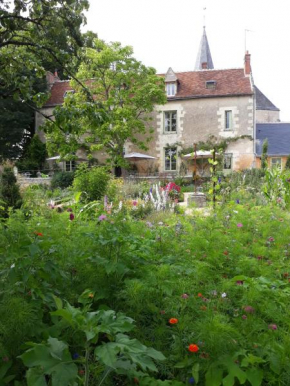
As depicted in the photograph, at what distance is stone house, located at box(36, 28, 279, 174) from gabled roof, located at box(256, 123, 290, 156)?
3999 millimetres

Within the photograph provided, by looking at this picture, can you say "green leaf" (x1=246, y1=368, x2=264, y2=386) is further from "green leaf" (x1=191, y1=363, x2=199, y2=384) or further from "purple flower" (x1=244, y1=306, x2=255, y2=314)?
"purple flower" (x1=244, y1=306, x2=255, y2=314)

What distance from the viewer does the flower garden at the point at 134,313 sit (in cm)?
153

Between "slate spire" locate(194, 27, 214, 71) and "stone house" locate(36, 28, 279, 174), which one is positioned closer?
"stone house" locate(36, 28, 279, 174)

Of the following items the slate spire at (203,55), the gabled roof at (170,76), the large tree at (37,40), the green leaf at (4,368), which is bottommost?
the green leaf at (4,368)

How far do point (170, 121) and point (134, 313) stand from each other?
945 inches

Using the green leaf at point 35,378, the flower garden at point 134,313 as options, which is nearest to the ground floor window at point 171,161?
the flower garden at point 134,313

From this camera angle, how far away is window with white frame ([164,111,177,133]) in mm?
25438

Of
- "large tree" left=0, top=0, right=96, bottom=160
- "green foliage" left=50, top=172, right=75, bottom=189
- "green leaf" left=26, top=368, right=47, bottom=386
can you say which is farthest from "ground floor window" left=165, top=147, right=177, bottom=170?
"green leaf" left=26, top=368, right=47, bottom=386

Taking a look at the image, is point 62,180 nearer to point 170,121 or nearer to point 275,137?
point 170,121

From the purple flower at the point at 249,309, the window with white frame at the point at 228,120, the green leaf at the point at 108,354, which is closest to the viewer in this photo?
the green leaf at the point at 108,354

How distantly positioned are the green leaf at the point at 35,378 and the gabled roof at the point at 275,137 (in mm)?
27384

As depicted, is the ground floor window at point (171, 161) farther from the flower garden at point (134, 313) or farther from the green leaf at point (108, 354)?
the green leaf at point (108, 354)

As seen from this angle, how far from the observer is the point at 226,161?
24.3m

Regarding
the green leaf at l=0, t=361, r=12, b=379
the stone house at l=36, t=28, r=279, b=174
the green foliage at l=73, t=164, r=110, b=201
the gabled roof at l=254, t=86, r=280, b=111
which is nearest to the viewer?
the green leaf at l=0, t=361, r=12, b=379
